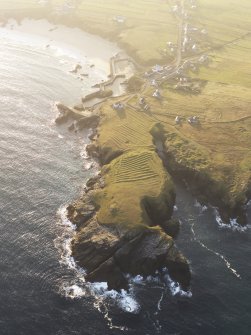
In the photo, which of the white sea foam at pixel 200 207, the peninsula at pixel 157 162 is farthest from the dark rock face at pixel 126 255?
the white sea foam at pixel 200 207

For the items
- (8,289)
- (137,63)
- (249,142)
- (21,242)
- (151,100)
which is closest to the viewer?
(8,289)

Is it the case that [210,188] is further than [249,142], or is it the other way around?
[249,142]

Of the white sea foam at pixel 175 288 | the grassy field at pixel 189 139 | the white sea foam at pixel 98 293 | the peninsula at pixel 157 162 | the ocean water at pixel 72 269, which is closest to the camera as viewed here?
the ocean water at pixel 72 269

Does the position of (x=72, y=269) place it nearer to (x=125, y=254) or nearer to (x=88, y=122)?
(x=125, y=254)

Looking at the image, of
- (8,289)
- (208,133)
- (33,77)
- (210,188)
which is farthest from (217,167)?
(33,77)

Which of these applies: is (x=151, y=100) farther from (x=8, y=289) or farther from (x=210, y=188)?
(x=8, y=289)

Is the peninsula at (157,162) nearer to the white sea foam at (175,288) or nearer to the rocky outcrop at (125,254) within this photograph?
the rocky outcrop at (125,254)

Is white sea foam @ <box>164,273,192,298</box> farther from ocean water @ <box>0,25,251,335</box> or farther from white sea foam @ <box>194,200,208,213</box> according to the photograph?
white sea foam @ <box>194,200,208,213</box>

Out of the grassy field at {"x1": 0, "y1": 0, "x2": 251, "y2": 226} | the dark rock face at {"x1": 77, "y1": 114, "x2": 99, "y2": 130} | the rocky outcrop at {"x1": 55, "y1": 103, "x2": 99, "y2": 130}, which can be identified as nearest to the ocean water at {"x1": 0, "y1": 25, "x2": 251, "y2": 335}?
the grassy field at {"x1": 0, "y1": 0, "x2": 251, "y2": 226}

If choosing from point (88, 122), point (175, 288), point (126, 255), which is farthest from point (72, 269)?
point (88, 122)
